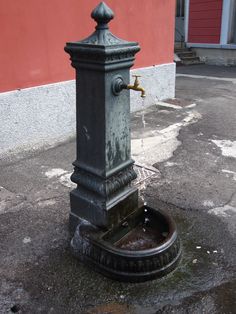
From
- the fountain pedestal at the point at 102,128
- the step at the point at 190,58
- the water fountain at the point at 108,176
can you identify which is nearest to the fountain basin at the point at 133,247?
the water fountain at the point at 108,176

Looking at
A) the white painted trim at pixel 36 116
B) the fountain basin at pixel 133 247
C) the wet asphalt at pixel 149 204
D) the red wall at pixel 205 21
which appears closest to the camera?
the wet asphalt at pixel 149 204

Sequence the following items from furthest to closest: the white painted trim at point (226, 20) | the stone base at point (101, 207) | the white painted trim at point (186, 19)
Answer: the white painted trim at point (186, 19) → the white painted trim at point (226, 20) → the stone base at point (101, 207)

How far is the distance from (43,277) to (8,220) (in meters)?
0.85

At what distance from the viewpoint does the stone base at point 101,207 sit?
2574 millimetres

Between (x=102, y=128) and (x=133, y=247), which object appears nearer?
(x=102, y=128)

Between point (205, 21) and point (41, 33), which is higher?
point (205, 21)

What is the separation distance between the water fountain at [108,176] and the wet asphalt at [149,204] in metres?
0.14

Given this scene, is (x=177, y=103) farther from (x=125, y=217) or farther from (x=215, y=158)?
(x=125, y=217)

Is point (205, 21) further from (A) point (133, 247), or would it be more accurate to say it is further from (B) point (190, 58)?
(A) point (133, 247)

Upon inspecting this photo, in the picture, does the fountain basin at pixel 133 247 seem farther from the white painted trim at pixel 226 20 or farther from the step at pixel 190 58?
the white painted trim at pixel 226 20

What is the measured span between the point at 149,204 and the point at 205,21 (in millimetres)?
11642

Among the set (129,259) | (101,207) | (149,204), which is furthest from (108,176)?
(149,204)

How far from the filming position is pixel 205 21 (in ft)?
43.5

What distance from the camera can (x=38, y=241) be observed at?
9.37 feet
